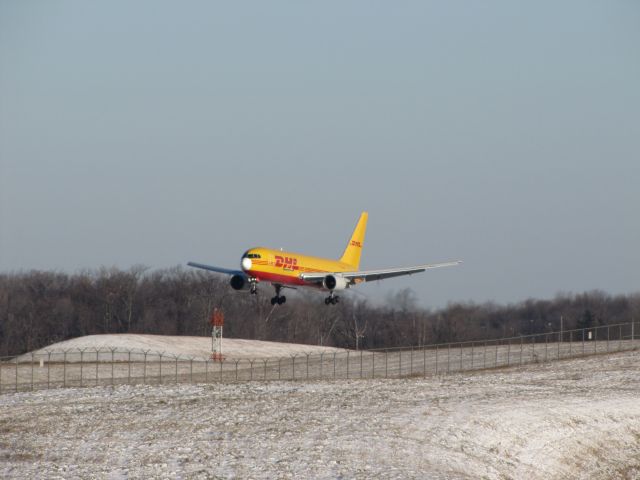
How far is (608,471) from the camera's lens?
36938 mm

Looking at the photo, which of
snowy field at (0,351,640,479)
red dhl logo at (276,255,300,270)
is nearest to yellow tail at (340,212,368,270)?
red dhl logo at (276,255,300,270)

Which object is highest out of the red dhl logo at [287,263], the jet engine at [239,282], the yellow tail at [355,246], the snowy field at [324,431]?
the yellow tail at [355,246]

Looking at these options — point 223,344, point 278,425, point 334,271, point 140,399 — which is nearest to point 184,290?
point 223,344

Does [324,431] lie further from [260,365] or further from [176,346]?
[176,346]

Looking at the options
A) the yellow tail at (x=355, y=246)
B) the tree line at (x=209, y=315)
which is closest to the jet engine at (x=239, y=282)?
the yellow tail at (x=355, y=246)

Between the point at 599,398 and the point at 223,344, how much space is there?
52.0 metres

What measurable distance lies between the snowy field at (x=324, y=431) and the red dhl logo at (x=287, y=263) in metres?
22.1

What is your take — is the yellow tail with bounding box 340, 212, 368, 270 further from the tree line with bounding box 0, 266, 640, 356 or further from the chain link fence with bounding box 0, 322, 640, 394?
the tree line with bounding box 0, 266, 640, 356

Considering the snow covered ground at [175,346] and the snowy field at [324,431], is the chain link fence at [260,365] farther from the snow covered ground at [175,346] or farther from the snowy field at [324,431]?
the snowy field at [324,431]

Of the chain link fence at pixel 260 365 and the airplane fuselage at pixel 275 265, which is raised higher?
the airplane fuselage at pixel 275 265

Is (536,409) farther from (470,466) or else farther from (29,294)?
(29,294)

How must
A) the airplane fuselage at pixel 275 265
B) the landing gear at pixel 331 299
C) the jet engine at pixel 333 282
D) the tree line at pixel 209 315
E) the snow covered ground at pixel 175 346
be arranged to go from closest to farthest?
the airplane fuselage at pixel 275 265
the jet engine at pixel 333 282
the landing gear at pixel 331 299
the snow covered ground at pixel 175 346
the tree line at pixel 209 315

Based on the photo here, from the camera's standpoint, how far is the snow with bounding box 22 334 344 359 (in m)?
86.4

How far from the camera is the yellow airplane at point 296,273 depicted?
7356 centimetres
